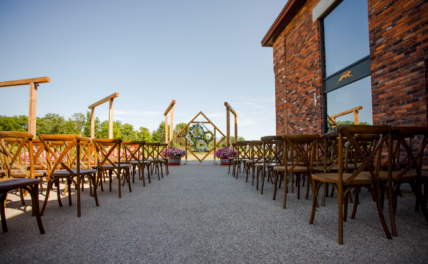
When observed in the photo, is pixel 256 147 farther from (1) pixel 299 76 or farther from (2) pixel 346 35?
(2) pixel 346 35

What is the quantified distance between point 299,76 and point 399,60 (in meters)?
3.07

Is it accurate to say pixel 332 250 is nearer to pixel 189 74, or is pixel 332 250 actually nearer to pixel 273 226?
pixel 273 226

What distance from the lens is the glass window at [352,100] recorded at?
14.1 feet

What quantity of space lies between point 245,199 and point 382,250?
163 cm

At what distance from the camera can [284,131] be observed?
7.30 meters

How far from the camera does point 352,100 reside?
4773 millimetres

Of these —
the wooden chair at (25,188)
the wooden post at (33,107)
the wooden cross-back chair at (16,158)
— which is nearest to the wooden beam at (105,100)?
the wooden post at (33,107)

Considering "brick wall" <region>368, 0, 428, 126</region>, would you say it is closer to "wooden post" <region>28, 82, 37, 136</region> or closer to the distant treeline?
"wooden post" <region>28, 82, 37, 136</region>

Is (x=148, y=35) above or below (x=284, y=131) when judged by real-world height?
above

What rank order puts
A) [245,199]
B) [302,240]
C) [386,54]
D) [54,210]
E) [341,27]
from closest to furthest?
[302,240]
[54,210]
[245,199]
[386,54]
[341,27]

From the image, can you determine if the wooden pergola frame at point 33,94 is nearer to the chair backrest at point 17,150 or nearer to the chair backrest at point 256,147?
the chair backrest at point 17,150

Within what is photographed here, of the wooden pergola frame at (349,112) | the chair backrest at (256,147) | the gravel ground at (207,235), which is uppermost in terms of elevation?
the wooden pergola frame at (349,112)

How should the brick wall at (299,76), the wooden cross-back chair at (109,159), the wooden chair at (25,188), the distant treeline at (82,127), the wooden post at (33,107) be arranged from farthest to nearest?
1. the distant treeline at (82,127)
2. the brick wall at (299,76)
3. the wooden post at (33,107)
4. the wooden cross-back chair at (109,159)
5. the wooden chair at (25,188)

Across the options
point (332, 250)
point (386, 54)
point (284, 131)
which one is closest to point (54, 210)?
point (332, 250)
